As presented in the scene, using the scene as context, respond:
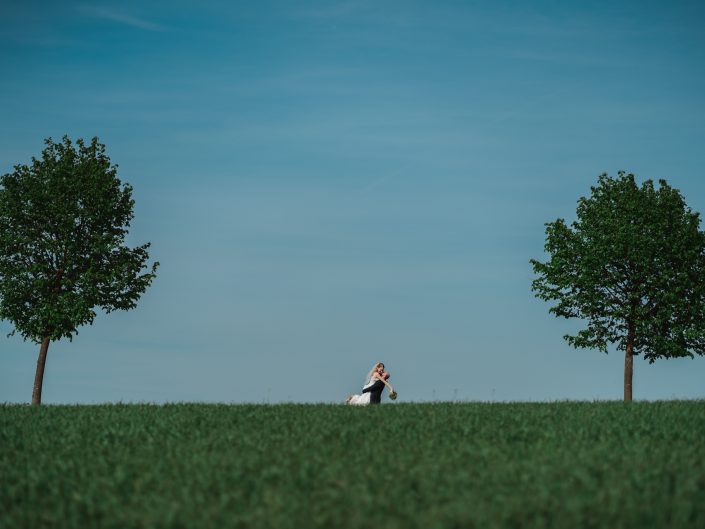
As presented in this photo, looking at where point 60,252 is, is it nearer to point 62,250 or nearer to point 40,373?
point 62,250

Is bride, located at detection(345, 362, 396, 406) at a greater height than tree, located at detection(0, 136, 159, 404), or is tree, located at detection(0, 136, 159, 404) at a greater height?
tree, located at detection(0, 136, 159, 404)

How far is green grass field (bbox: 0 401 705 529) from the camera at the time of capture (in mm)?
10375

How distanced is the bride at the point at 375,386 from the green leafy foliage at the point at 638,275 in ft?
50.6

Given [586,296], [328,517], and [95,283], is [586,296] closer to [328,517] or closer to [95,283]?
[95,283]

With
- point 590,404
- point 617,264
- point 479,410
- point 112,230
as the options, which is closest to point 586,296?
point 617,264

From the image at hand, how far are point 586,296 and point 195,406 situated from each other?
23975 millimetres

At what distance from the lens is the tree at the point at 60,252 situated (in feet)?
123

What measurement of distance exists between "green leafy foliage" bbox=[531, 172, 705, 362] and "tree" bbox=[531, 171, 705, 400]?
50 millimetres

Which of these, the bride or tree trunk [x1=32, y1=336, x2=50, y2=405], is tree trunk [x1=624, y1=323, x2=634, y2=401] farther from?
tree trunk [x1=32, y1=336, x2=50, y2=405]

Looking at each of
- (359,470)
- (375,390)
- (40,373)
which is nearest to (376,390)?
(375,390)

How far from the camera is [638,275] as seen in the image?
1582 inches

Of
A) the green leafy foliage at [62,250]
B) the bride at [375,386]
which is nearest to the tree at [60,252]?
the green leafy foliage at [62,250]

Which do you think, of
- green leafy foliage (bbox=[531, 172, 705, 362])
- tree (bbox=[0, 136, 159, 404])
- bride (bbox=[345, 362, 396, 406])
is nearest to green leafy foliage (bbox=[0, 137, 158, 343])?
tree (bbox=[0, 136, 159, 404])

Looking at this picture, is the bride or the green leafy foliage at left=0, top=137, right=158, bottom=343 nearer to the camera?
the bride
